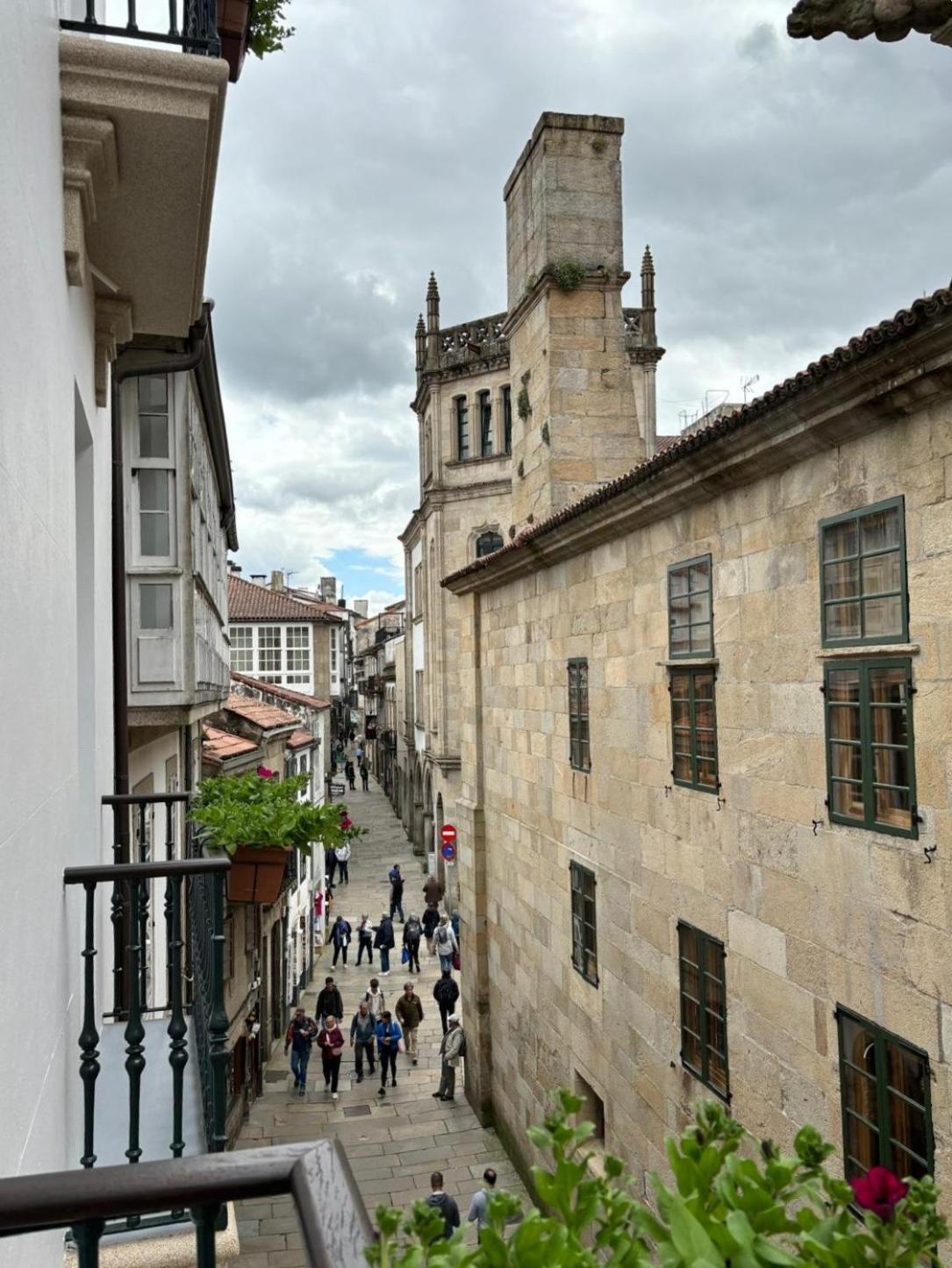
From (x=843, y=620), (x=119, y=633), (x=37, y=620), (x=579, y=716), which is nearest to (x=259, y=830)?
(x=119, y=633)

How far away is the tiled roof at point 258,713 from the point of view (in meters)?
18.8

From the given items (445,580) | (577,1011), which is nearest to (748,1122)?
(577,1011)

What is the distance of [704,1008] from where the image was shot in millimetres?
8297

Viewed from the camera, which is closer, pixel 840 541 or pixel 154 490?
pixel 840 541

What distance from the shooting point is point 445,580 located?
16828mm

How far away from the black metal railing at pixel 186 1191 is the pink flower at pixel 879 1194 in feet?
2.57

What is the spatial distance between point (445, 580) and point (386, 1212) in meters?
15.7

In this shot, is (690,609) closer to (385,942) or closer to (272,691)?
(385,942)

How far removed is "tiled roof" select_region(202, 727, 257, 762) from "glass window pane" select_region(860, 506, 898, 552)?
33.8 feet

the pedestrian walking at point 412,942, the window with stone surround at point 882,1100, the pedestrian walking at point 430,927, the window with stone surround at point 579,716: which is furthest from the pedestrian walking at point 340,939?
the window with stone surround at point 882,1100

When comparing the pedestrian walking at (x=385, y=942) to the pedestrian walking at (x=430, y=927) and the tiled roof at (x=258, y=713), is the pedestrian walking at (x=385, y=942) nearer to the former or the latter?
the pedestrian walking at (x=430, y=927)

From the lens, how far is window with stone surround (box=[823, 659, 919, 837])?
5793 mm

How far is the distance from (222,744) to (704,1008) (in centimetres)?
975

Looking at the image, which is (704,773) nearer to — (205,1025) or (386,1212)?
(205,1025)
